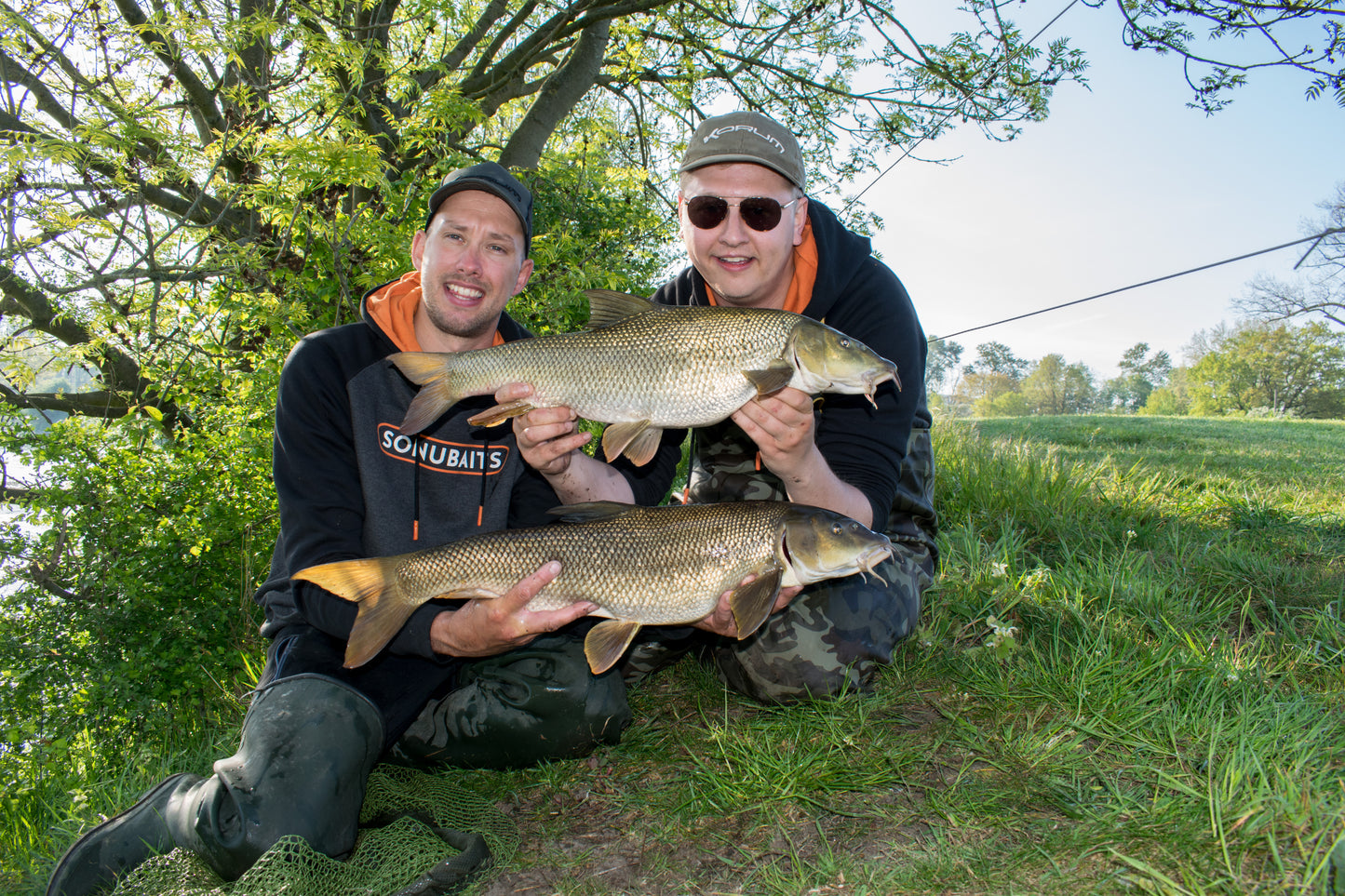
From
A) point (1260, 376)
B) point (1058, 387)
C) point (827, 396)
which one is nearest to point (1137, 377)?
point (1058, 387)

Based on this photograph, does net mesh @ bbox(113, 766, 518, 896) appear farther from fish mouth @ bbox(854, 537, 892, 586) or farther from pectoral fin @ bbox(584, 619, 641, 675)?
fish mouth @ bbox(854, 537, 892, 586)

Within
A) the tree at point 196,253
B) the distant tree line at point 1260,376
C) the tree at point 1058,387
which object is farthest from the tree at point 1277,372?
the tree at point 196,253

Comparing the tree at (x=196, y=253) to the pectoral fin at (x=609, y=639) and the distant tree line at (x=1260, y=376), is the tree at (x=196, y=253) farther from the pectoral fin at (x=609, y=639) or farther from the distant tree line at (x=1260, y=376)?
the distant tree line at (x=1260, y=376)

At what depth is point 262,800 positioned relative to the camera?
202 centimetres

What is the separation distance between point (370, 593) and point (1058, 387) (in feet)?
356

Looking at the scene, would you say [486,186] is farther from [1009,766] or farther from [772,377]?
[1009,766]

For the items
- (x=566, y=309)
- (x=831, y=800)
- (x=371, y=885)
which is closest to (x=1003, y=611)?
(x=831, y=800)

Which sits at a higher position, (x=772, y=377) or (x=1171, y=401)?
(x=1171, y=401)

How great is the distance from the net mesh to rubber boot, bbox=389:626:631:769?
206mm

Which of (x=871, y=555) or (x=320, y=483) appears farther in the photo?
(x=320, y=483)

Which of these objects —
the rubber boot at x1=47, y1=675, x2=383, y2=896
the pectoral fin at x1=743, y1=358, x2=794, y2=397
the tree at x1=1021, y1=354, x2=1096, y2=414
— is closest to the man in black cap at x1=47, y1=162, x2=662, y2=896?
the rubber boot at x1=47, y1=675, x2=383, y2=896

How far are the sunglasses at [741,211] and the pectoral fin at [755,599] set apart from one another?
122 centimetres

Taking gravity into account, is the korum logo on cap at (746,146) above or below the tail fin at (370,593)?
above

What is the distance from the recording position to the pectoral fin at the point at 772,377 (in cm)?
220
